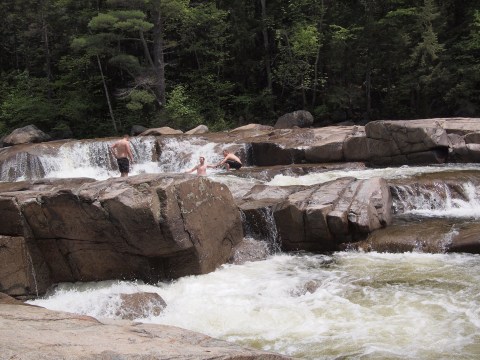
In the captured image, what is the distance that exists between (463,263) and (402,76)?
61.7 ft

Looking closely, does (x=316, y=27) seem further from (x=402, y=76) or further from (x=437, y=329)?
(x=437, y=329)

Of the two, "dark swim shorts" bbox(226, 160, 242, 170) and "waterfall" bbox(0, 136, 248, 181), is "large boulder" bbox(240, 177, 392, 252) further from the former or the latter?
"waterfall" bbox(0, 136, 248, 181)

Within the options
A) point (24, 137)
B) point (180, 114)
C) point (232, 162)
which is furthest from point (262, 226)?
point (24, 137)

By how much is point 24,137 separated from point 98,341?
2141cm

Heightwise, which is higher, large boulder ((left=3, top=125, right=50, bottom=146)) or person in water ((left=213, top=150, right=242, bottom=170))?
large boulder ((left=3, top=125, right=50, bottom=146))

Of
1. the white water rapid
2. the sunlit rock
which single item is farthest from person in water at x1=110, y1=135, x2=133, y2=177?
the sunlit rock

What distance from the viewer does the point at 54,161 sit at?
17656mm

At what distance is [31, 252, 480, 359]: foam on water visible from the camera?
5.30m

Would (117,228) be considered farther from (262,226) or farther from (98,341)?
(98,341)

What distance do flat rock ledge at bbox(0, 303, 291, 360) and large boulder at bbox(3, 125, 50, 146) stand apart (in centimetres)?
1986

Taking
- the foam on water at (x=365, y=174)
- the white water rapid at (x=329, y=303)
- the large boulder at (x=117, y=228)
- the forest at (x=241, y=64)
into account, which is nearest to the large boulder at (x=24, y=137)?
the forest at (x=241, y=64)

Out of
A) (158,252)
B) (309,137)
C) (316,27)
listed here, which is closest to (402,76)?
(316,27)

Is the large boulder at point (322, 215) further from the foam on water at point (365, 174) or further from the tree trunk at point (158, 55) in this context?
the tree trunk at point (158, 55)

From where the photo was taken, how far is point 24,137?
2264 cm
